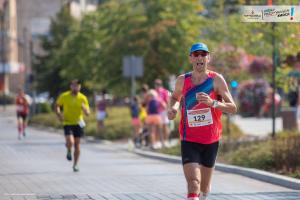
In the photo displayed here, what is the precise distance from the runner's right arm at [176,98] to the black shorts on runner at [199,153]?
0.32 metres

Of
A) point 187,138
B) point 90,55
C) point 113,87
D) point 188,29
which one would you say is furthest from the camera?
point 90,55

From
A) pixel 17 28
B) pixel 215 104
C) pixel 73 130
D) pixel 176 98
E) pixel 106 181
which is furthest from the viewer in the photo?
pixel 17 28

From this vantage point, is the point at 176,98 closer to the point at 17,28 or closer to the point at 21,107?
the point at 21,107

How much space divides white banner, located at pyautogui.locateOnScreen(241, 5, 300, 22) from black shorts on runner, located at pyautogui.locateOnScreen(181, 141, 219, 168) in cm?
394

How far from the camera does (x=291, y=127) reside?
94.9 ft

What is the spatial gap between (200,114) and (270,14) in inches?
164

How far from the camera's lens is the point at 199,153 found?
9.75 m

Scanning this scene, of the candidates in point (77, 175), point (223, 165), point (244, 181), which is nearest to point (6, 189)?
point (77, 175)

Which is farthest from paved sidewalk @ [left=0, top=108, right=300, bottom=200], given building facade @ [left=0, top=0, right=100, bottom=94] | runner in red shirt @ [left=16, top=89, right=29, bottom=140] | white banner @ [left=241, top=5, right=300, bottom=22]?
building facade @ [left=0, top=0, right=100, bottom=94]

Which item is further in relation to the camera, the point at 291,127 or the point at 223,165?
the point at 291,127

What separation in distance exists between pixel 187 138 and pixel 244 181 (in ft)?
21.2

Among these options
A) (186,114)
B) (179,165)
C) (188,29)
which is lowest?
(179,165)

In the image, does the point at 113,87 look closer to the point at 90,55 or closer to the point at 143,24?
the point at 143,24

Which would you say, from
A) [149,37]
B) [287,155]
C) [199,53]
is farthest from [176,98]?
[149,37]
